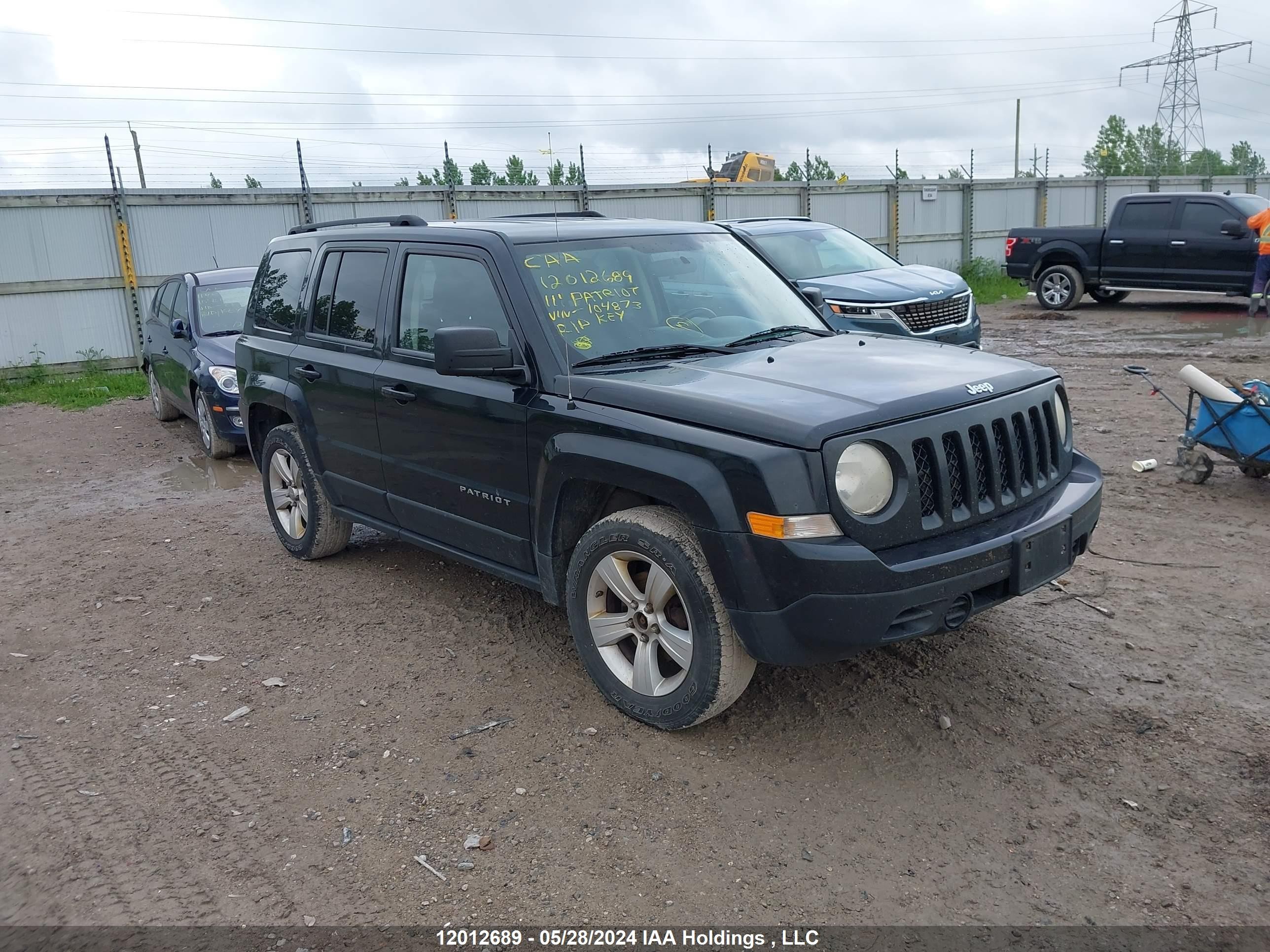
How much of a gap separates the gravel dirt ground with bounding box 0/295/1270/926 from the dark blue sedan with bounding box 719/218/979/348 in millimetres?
4293

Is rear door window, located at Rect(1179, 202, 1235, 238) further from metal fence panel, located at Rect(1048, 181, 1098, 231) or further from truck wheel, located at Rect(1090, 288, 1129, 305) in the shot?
metal fence panel, located at Rect(1048, 181, 1098, 231)

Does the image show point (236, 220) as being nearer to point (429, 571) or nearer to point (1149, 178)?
point (429, 571)

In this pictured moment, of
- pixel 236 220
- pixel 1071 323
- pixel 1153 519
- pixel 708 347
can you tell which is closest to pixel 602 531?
pixel 708 347

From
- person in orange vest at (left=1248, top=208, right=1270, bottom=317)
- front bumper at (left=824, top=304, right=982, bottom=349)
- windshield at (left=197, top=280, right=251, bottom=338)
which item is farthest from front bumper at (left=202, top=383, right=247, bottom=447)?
person in orange vest at (left=1248, top=208, right=1270, bottom=317)

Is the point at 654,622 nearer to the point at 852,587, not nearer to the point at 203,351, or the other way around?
the point at 852,587

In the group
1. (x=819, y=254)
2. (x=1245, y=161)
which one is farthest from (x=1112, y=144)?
(x=819, y=254)

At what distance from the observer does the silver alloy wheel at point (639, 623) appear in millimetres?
3816

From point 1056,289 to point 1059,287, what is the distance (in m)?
0.07

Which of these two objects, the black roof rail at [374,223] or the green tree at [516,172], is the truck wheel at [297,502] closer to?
the black roof rail at [374,223]

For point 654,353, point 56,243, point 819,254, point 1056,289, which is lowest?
point 1056,289

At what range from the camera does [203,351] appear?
31.0 ft

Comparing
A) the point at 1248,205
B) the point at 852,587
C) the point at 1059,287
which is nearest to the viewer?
the point at 852,587

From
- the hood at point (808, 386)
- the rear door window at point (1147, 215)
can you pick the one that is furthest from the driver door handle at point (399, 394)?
the rear door window at point (1147, 215)

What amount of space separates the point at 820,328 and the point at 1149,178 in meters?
30.0
